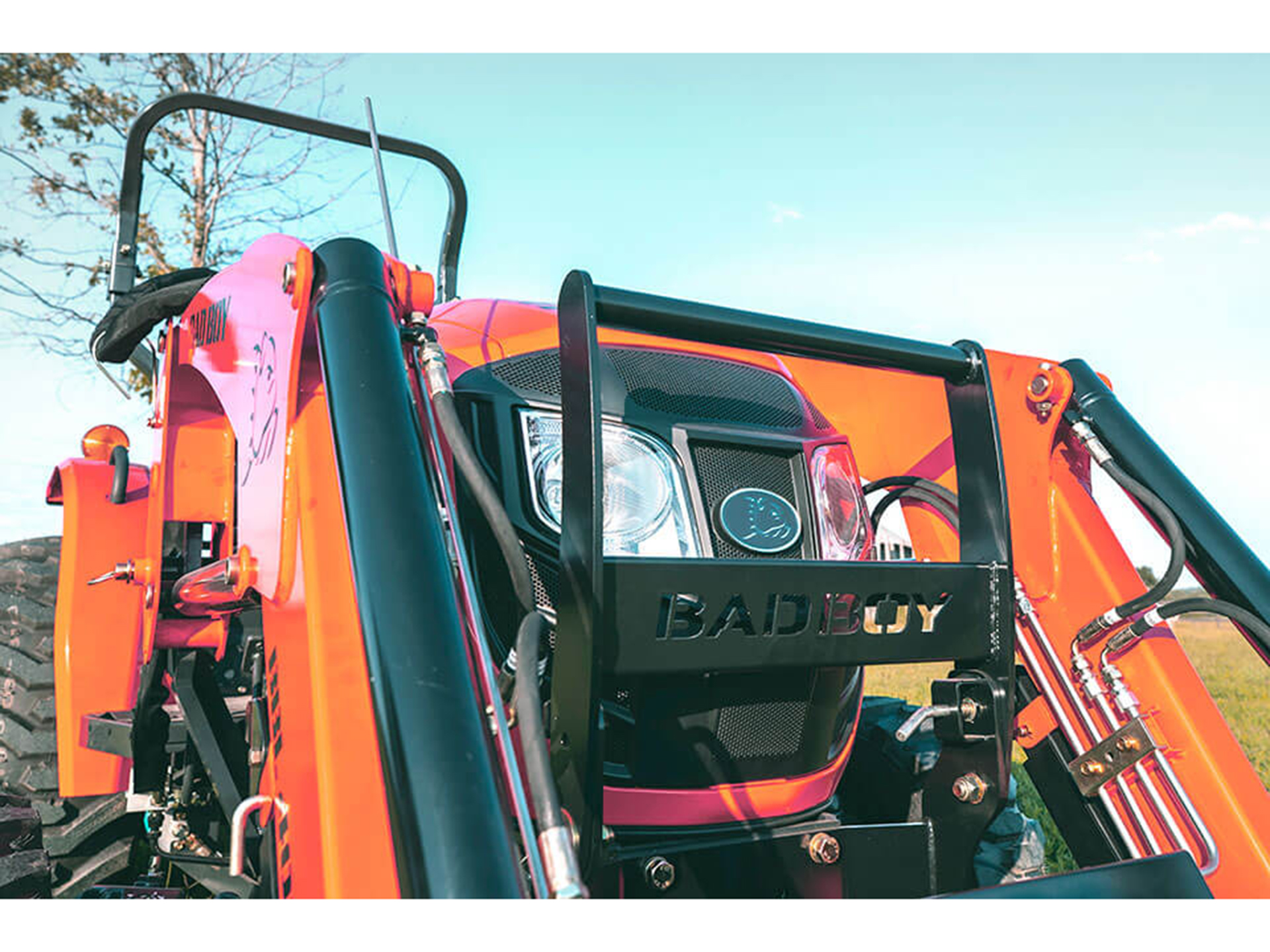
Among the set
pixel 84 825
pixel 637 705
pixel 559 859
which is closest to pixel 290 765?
pixel 559 859

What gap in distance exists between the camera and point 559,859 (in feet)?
3.57

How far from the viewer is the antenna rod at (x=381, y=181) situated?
8.15ft

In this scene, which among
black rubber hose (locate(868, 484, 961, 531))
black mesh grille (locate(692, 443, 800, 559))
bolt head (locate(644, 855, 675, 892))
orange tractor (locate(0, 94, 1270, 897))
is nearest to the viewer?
orange tractor (locate(0, 94, 1270, 897))

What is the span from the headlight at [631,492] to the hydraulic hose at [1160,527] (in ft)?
2.95

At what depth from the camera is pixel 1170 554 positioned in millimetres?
2082

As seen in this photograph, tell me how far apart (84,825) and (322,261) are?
2.37 metres

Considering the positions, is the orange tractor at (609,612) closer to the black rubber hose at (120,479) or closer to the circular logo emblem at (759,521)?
the circular logo emblem at (759,521)

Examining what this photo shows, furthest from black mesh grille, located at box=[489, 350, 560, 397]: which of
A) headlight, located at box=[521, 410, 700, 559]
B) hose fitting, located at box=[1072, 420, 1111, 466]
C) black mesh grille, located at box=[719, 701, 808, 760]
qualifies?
hose fitting, located at box=[1072, 420, 1111, 466]

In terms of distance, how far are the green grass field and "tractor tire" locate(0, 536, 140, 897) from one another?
2508 millimetres

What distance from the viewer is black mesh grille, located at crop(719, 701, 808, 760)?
193 centimetres

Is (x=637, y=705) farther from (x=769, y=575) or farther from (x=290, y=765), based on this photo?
(x=290, y=765)

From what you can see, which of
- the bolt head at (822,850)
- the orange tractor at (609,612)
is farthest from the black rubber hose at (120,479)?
the bolt head at (822,850)

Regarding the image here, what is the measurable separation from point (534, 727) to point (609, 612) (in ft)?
0.94

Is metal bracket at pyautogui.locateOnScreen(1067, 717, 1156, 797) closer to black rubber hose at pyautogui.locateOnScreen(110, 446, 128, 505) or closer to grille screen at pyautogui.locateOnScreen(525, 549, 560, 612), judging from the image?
grille screen at pyautogui.locateOnScreen(525, 549, 560, 612)
